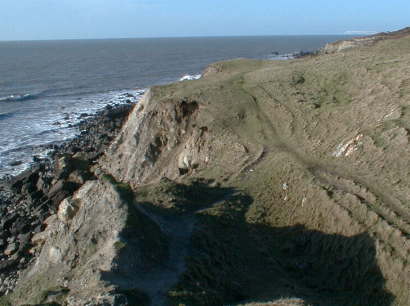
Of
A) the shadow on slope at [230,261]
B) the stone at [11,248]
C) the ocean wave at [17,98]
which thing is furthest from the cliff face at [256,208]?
the ocean wave at [17,98]

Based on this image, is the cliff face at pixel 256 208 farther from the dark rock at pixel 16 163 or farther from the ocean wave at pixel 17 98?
the ocean wave at pixel 17 98

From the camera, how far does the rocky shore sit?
31.0 meters

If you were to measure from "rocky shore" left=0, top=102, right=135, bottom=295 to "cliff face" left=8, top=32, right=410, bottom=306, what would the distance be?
5.85 meters

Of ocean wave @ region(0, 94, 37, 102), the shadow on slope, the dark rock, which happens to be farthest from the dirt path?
ocean wave @ region(0, 94, 37, 102)

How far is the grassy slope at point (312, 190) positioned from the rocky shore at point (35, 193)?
471 inches

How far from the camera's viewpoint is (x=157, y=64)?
15675 centimetres

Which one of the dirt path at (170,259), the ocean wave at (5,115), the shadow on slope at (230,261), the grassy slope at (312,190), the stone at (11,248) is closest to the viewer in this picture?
the dirt path at (170,259)

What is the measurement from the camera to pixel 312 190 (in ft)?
81.4

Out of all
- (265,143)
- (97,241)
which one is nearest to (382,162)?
(265,143)

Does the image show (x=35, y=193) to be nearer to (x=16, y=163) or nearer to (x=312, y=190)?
(x=16, y=163)

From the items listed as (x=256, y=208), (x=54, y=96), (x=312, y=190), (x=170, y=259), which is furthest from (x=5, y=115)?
(x=170, y=259)

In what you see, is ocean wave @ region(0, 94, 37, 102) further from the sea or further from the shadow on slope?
the shadow on slope

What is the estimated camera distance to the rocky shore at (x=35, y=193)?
31.0 meters

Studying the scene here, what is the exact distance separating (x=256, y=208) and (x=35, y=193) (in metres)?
23.2
